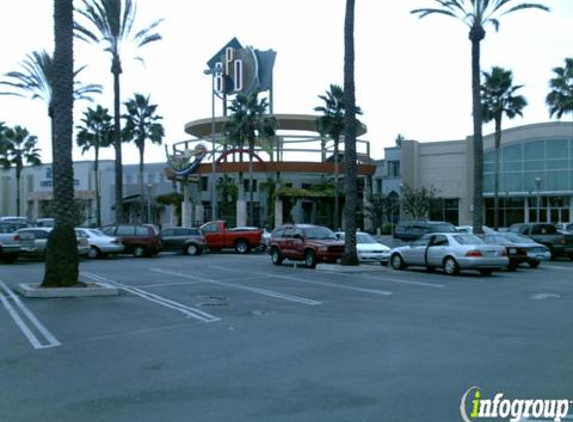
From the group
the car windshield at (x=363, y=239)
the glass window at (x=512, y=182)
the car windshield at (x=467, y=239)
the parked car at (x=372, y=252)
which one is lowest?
the parked car at (x=372, y=252)

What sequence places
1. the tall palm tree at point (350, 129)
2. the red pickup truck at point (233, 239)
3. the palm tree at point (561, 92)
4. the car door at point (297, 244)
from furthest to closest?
the palm tree at point (561, 92)
the red pickup truck at point (233, 239)
the car door at point (297, 244)
the tall palm tree at point (350, 129)

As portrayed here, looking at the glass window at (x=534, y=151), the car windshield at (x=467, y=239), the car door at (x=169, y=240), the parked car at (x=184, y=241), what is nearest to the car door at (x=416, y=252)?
the car windshield at (x=467, y=239)

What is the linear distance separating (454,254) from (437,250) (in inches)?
35.2

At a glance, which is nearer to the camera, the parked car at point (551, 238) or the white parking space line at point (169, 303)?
the white parking space line at point (169, 303)

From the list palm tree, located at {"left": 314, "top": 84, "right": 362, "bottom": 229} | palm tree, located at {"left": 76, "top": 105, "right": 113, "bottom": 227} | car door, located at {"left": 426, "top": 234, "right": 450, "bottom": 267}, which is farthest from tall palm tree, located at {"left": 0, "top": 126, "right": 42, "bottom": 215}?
car door, located at {"left": 426, "top": 234, "right": 450, "bottom": 267}

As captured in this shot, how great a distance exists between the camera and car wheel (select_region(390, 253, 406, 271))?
25628 mm

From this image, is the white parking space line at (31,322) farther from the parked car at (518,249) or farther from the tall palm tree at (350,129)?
the parked car at (518,249)

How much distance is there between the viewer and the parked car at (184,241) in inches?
1453

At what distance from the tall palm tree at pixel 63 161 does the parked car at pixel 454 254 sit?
12373mm

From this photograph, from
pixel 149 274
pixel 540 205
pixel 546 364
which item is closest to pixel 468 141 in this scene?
pixel 540 205

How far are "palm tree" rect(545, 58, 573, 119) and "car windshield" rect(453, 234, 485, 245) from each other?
25749mm

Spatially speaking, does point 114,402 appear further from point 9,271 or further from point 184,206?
point 184,206

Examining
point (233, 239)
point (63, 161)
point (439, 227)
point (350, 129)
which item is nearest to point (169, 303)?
point (63, 161)

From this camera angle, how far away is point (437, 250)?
2378 centimetres
